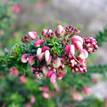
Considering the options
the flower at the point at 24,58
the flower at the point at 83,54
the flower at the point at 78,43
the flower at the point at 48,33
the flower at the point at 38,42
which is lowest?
the flower at the point at 83,54

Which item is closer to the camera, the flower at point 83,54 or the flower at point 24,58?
the flower at point 83,54

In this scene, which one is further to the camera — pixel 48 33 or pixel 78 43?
pixel 48 33

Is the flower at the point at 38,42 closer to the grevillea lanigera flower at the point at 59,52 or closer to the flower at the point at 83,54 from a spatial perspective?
the grevillea lanigera flower at the point at 59,52

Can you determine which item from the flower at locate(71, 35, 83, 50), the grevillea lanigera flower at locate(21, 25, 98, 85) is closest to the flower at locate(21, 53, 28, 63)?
the grevillea lanigera flower at locate(21, 25, 98, 85)

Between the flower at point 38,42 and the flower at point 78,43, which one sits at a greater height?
the flower at point 38,42

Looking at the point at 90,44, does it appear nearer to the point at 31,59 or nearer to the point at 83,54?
the point at 83,54

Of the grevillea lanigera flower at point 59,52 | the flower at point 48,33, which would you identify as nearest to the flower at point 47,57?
the grevillea lanigera flower at point 59,52

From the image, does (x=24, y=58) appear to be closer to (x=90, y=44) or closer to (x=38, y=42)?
(x=38, y=42)

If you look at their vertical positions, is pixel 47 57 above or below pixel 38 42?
below

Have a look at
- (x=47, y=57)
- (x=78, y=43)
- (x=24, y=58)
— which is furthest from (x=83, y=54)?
(x=24, y=58)
